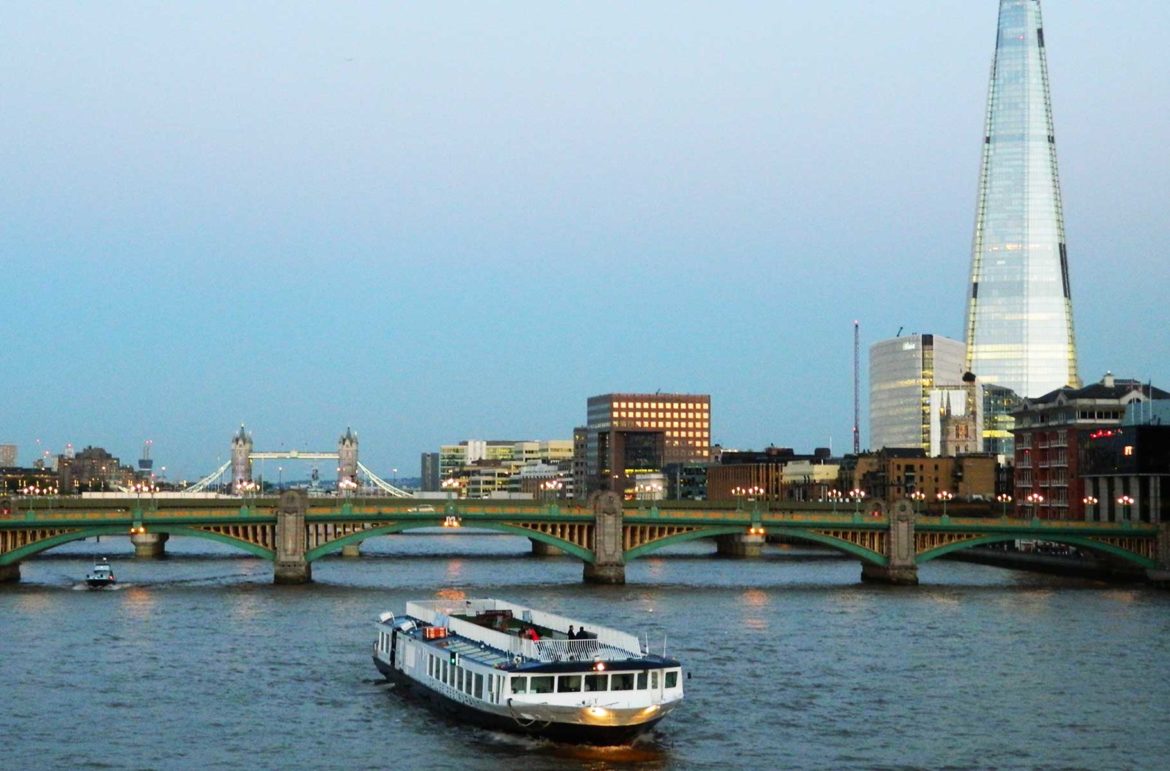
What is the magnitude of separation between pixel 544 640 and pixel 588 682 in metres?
5.97

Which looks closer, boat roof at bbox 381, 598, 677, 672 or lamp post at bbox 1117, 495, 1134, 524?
boat roof at bbox 381, 598, 677, 672

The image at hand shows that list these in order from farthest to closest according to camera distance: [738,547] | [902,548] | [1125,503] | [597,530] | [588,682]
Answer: [738,547] → [1125,503] → [902,548] → [597,530] → [588,682]

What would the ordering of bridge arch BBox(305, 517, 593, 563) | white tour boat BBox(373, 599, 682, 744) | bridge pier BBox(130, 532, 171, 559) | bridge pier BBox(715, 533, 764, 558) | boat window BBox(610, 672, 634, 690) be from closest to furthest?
white tour boat BBox(373, 599, 682, 744) < boat window BBox(610, 672, 634, 690) < bridge arch BBox(305, 517, 593, 563) < bridge pier BBox(130, 532, 171, 559) < bridge pier BBox(715, 533, 764, 558)

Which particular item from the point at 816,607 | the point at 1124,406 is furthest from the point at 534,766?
the point at 1124,406

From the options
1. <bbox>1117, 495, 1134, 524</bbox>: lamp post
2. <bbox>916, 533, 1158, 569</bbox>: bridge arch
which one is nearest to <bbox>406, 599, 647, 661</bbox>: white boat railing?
<bbox>916, 533, 1158, 569</bbox>: bridge arch

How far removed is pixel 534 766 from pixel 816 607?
2290 inches

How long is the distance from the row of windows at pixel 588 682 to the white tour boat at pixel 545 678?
4 cm

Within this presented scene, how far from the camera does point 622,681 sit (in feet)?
209

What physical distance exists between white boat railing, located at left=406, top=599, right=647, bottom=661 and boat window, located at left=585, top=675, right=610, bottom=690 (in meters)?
2.38

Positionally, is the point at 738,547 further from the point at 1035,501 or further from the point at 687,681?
the point at 687,681

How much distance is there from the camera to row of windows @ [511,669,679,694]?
209 feet

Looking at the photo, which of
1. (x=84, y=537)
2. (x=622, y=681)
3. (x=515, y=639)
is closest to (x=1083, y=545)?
(x=84, y=537)

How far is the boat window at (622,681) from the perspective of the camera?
63594mm

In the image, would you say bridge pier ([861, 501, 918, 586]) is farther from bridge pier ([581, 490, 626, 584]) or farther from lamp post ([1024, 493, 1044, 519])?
lamp post ([1024, 493, 1044, 519])
